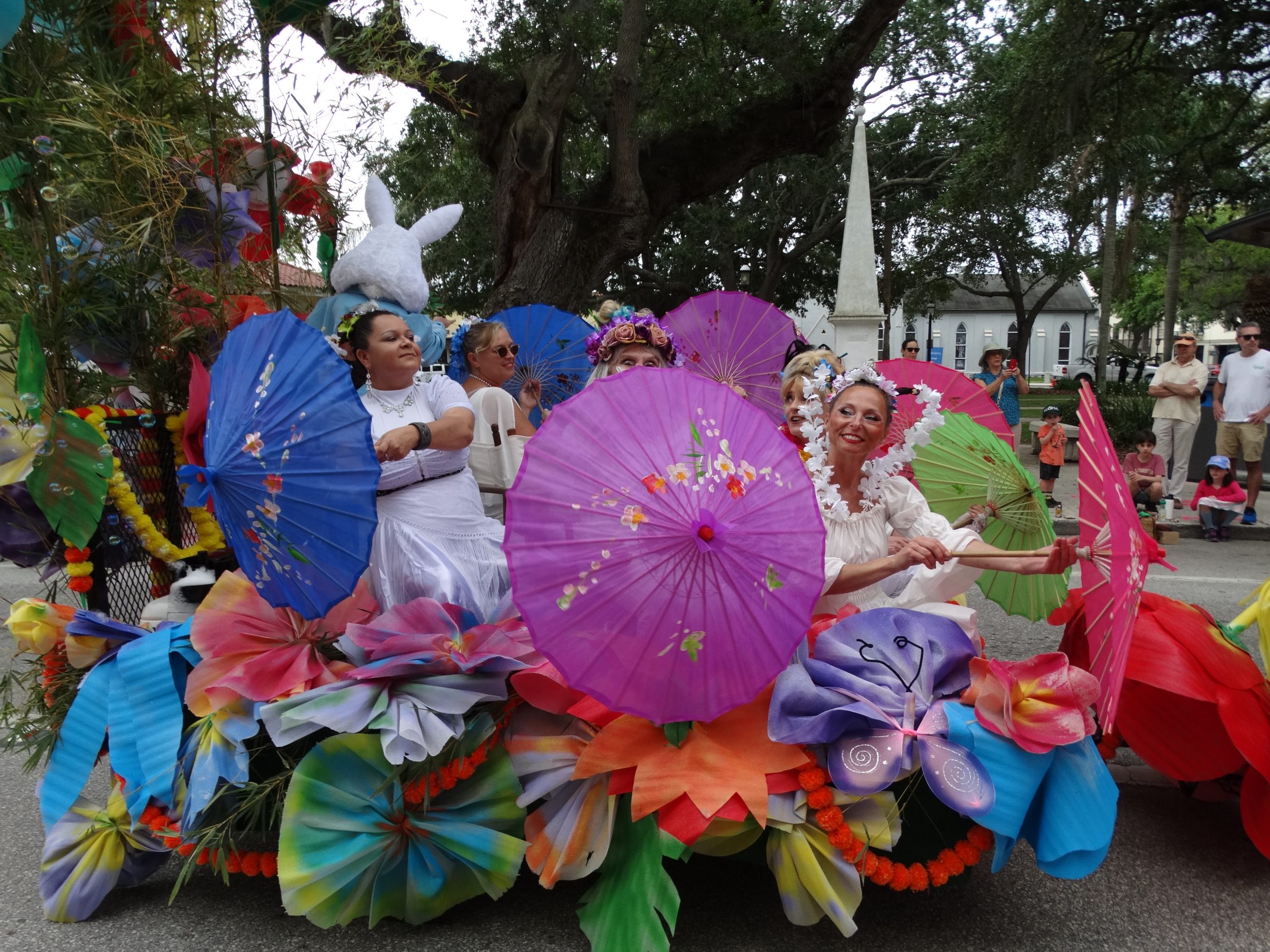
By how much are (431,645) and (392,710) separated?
0.70ft

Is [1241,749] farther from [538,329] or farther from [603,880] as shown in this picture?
[538,329]

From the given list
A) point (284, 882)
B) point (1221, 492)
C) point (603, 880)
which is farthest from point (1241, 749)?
point (1221, 492)

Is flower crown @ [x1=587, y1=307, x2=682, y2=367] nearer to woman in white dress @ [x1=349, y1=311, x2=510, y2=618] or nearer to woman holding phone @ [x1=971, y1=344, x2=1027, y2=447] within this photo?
woman in white dress @ [x1=349, y1=311, x2=510, y2=618]

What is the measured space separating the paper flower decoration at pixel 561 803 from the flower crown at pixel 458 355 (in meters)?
2.26

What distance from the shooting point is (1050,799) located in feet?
7.61

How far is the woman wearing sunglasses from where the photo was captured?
4.33 metres

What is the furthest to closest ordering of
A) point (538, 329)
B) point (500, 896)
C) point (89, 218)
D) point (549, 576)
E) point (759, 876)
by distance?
point (538, 329) < point (89, 218) < point (759, 876) < point (500, 896) < point (549, 576)

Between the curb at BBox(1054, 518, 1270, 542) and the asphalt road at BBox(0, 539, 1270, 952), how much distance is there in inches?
228

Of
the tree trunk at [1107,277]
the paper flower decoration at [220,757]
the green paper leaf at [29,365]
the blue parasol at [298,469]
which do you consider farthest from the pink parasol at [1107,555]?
the tree trunk at [1107,277]

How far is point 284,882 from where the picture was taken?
2375mm

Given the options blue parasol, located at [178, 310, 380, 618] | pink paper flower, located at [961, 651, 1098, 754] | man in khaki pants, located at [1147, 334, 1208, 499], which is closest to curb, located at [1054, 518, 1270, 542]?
man in khaki pants, located at [1147, 334, 1208, 499]

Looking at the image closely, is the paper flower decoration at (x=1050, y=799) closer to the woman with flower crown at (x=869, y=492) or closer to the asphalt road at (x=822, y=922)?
the asphalt road at (x=822, y=922)

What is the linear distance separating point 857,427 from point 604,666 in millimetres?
1312

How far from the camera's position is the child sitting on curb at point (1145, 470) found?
8.12 meters
